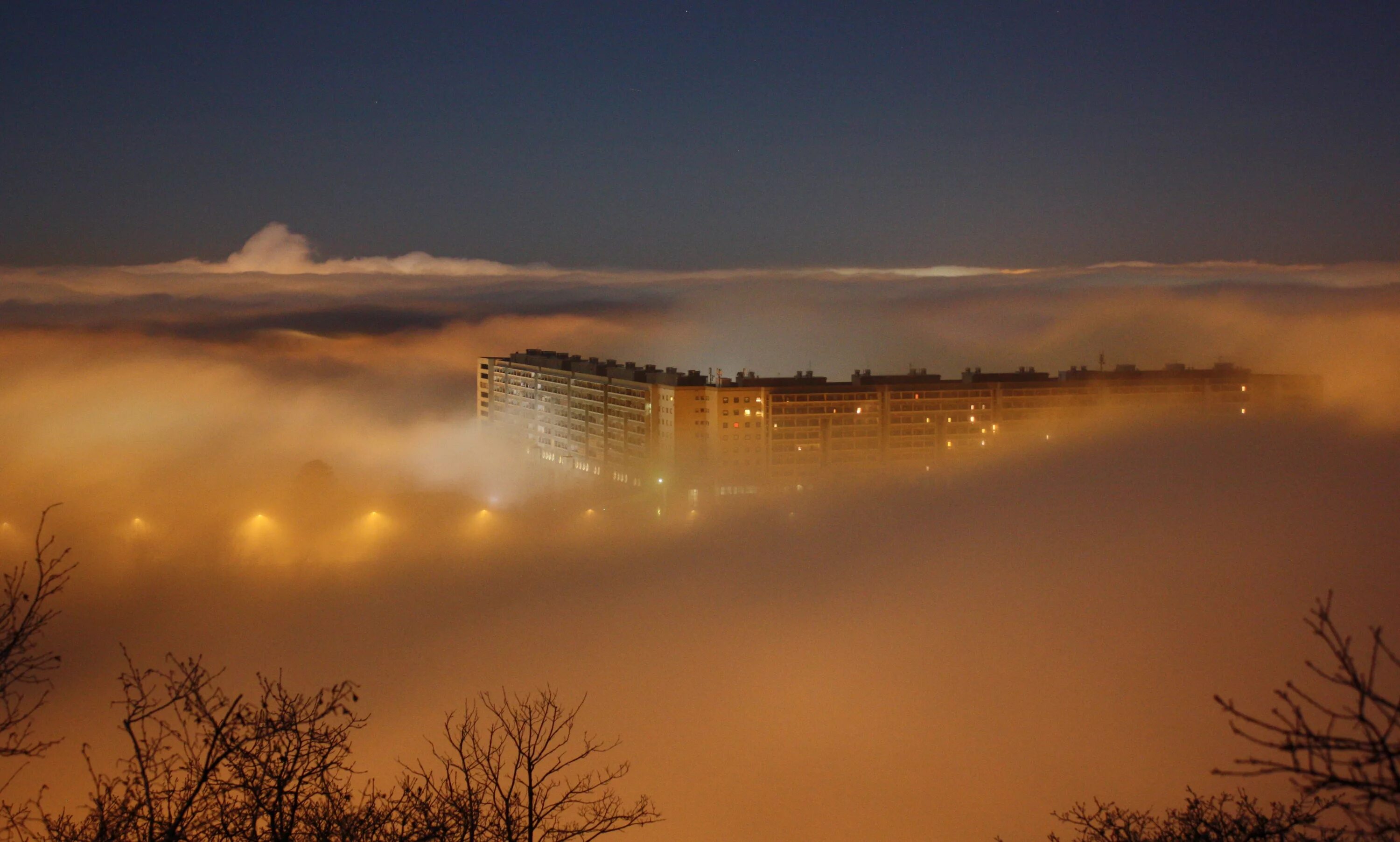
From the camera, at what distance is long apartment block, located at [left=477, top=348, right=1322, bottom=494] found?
28047 mm

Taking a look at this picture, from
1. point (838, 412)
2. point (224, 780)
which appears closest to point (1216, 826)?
point (224, 780)

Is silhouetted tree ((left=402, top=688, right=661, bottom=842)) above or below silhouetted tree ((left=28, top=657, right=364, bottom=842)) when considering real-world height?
below

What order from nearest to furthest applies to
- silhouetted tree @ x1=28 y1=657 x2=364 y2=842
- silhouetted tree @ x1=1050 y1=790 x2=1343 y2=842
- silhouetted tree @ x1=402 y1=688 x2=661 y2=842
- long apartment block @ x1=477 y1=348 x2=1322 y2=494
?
silhouetted tree @ x1=28 y1=657 x2=364 y2=842 < silhouetted tree @ x1=1050 y1=790 x2=1343 y2=842 < silhouetted tree @ x1=402 y1=688 x2=661 y2=842 < long apartment block @ x1=477 y1=348 x2=1322 y2=494

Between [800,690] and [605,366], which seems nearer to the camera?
[800,690]

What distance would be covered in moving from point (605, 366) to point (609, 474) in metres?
3.26

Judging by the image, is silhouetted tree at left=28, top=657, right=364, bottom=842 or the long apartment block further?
the long apartment block

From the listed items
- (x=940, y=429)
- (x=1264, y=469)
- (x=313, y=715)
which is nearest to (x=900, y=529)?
(x=940, y=429)

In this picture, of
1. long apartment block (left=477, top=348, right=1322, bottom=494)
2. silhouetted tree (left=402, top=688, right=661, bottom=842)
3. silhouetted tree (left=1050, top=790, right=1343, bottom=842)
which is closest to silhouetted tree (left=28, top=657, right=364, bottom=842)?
silhouetted tree (left=402, top=688, right=661, bottom=842)

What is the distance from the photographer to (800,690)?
21469 millimetres

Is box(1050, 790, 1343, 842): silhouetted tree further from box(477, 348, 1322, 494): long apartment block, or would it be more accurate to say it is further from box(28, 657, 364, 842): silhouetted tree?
box(477, 348, 1322, 494): long apartment block

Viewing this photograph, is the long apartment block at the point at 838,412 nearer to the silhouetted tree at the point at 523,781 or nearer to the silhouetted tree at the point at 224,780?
the silhouetted tree at the point at 523,781

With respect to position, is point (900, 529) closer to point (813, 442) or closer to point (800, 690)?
point (813, 442)

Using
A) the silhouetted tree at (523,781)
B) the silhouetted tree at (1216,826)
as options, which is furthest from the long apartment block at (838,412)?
the silhouetted tree at (1216,826)

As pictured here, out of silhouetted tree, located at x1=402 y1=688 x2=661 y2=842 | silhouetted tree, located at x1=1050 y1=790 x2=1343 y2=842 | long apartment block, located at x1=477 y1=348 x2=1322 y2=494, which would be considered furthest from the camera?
long apartment block, located at x1=477 y1=348 x2=1322 y2=494
